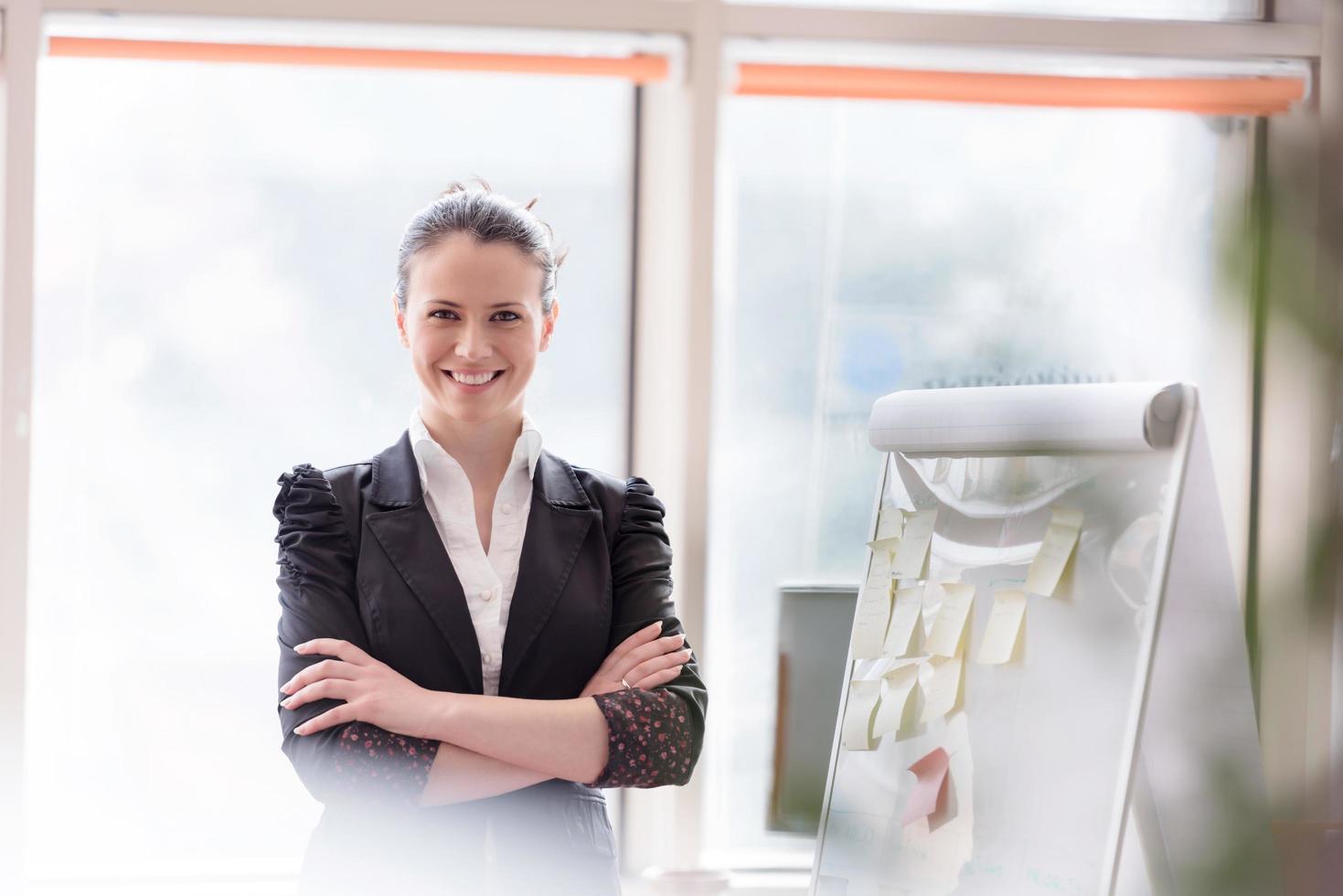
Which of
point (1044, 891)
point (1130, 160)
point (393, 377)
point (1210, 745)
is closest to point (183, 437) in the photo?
point (393, 377)

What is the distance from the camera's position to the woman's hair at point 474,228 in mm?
1685

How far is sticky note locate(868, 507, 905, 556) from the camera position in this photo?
6.52 feet

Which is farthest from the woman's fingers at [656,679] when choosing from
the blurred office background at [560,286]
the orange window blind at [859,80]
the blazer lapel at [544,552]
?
the orange window blind at [859,80]

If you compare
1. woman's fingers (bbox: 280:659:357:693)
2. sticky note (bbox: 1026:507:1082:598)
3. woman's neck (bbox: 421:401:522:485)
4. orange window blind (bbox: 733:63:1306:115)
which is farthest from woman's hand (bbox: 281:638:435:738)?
orange window blind (bbox: 733:63:1306:115)

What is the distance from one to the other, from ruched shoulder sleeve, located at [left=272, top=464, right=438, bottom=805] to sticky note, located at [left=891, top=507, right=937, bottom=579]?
2.78 feet

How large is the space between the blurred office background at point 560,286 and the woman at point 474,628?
2.78 feet

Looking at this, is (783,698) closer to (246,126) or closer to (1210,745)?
(246,126)

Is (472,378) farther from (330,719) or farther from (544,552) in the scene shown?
(330,719)

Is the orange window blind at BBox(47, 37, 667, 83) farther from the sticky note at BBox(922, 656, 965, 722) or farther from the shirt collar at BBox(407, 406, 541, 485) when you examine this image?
the sticky note at BBox(922, 656, 965, 722)

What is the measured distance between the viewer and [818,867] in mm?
1828

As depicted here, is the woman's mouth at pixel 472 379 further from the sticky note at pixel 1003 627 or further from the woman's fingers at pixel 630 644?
the sticky note at pixel 1003 627

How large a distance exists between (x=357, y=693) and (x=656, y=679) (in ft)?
1.36

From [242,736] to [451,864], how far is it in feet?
4.30

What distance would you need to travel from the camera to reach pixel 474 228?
1682mm
